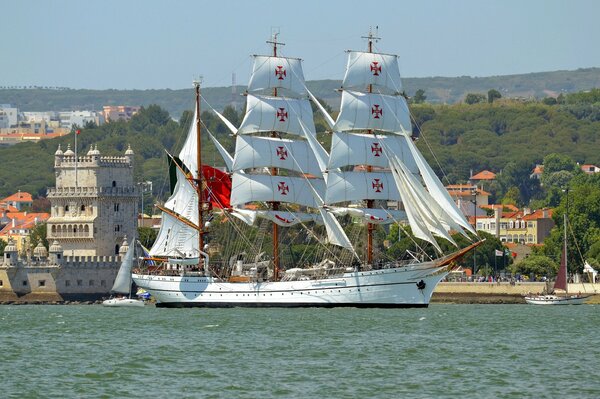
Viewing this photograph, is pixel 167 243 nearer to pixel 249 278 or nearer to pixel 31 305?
pixel 249 278

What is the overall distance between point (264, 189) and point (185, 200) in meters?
4.87

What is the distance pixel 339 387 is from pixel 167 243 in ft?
155

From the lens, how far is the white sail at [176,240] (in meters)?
101

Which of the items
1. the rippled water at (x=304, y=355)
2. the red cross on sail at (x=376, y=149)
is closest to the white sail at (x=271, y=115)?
the red cross on sail at (x=376, y=149)

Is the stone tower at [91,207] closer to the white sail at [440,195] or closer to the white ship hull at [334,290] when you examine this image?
the white ship hull at [334,290]

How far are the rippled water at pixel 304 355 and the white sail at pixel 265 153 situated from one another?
1007 centimetres

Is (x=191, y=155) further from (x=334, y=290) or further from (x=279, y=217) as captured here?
(x=334, y=290)

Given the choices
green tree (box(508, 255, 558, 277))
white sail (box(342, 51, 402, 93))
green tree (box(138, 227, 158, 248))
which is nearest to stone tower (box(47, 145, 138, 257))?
green tree (box(138, 227, 158, 248))

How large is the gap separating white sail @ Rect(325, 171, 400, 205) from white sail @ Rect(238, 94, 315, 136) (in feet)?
11.8

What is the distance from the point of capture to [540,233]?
16150 cm

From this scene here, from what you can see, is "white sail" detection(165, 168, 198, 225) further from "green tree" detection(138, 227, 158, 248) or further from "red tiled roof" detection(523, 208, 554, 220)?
"red tiled roof" detection(523, 208, 554, 220)

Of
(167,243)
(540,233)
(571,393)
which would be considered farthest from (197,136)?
(540,233)

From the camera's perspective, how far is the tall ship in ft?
315

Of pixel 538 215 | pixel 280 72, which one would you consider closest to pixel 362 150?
pixel 280 72
